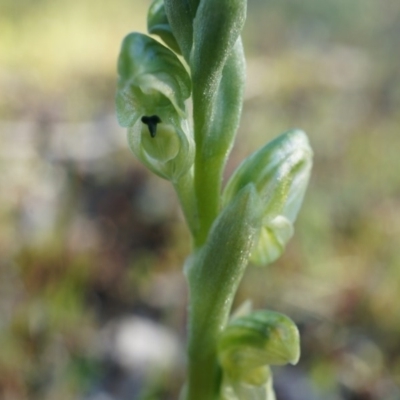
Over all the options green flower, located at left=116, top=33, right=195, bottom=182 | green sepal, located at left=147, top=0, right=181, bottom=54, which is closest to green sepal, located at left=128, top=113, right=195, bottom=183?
green flower, located at left=116, top=33, right=195, bottom=182

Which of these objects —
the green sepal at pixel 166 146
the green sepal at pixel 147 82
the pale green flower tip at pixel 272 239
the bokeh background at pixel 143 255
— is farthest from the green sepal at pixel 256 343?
the bokeh background at pixel 143 255

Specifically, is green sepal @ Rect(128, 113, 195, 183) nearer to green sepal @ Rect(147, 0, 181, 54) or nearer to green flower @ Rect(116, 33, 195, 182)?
green flower @ Rect(116, 33, 195, 182)

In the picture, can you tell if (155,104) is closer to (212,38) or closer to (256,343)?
(212,38)

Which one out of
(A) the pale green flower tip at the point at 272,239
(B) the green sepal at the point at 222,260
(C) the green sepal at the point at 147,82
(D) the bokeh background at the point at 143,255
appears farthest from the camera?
(D) the bokeh background at the point at 143,255

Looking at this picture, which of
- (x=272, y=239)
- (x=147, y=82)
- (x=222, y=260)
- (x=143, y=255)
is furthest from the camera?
(x=143, y=255)

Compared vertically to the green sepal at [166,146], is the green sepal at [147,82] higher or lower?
higher

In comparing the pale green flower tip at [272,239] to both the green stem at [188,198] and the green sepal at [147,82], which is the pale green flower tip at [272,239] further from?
the green sepal at [147,82]

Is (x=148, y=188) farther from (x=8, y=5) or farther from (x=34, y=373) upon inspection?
(x=8, y=5)

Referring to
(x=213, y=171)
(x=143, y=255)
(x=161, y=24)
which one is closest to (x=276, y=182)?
(x=213, y=171)
